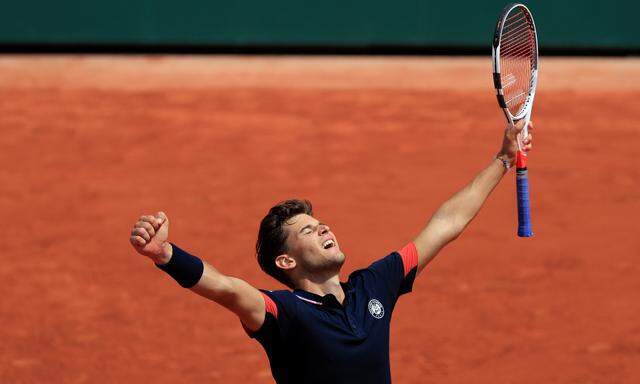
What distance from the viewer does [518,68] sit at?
6.07 m

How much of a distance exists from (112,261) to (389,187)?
3.60m

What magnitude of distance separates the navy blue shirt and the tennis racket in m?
1.06

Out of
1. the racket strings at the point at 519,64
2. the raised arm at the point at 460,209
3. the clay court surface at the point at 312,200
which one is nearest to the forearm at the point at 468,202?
the raised arm at the point at 460,209

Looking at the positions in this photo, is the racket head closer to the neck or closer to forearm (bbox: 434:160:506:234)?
forearm (bbox: 434:160:506:234)

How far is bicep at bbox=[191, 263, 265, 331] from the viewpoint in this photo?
13.4 feet

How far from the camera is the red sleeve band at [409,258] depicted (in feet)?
15.7

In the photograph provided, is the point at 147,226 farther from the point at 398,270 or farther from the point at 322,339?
the point at 398,270

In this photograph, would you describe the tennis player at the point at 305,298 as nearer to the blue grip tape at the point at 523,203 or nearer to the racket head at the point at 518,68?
the blue grip tape at the point at 523,203

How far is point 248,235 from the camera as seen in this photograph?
10.8 metres

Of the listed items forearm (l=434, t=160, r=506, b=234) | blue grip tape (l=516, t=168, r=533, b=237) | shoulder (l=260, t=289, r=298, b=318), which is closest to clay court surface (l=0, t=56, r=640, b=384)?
blue grip tape (l=516, t=168, r=533, b=237)

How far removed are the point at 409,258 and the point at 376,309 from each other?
0.40 m

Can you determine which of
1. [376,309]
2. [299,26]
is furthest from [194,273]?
[299,26]

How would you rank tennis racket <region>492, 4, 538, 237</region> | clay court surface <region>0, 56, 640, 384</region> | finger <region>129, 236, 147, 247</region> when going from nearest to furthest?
finger <region>129, 236, 147, 247</region>, tennis racket <region>492, 4, 538, 237</region>, clay court surface <region>0, 56, 640, 384</region>

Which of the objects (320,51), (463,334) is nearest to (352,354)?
(463,334)
